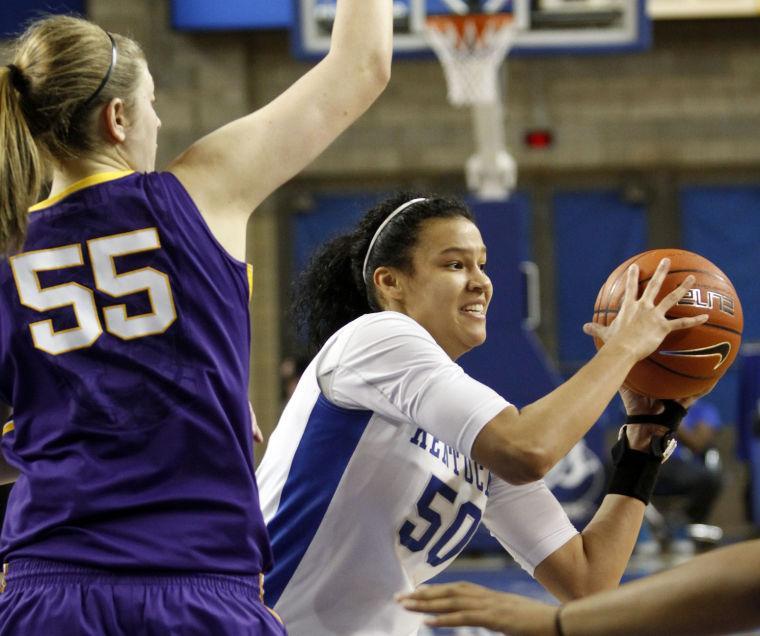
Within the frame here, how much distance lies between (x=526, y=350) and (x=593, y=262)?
4434 millimetres

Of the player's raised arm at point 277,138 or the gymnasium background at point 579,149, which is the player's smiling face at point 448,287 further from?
the gymnasium background at point 579,149

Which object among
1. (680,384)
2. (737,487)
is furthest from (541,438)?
(737,487)

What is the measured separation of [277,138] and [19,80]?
0.40 meters

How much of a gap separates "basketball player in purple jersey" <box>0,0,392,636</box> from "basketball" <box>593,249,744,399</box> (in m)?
0.97

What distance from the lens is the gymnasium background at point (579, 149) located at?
463 inches

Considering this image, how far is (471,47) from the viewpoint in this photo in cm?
845

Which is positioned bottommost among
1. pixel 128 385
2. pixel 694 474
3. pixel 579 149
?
pixel 694 474

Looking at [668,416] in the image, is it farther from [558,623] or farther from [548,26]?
[548,26]

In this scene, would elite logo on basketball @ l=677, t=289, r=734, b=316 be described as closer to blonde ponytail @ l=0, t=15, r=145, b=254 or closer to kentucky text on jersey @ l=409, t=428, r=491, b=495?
kentucky text on jersey @ l=409, t=428, r=491, b=495

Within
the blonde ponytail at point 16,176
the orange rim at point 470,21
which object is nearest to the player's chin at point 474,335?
the blonde ponytail at point 16,176

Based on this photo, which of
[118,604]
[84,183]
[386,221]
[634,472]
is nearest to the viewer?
[118,604]

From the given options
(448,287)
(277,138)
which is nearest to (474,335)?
(448,287)

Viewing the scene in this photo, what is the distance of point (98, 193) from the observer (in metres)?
1.87

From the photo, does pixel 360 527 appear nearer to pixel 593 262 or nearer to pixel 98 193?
pixel 98 193
